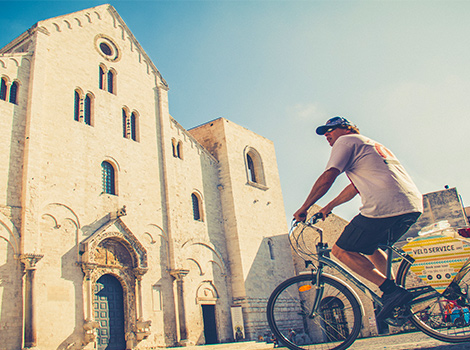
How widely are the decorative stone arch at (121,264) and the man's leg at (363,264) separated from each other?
37.6 ft

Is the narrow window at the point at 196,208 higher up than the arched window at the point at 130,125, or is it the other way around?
the arched window at the point at 130,125

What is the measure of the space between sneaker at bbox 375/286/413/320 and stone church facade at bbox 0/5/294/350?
11.0m

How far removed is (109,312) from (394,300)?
12.7m

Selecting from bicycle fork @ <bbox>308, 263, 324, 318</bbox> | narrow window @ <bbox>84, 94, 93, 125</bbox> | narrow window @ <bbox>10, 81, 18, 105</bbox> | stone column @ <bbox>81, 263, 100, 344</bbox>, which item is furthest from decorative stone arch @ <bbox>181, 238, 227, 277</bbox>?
bicycle fork @ <bbox>308, 263, 324, 318</bbox>

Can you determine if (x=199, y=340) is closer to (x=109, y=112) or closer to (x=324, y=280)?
(x=109, y=112)

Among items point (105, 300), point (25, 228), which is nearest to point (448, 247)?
point (25, 228)

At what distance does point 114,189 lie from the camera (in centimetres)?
1595

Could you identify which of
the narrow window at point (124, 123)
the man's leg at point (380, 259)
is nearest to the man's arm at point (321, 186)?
the man's leg at point (380, 259)

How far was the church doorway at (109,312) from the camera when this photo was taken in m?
14.0

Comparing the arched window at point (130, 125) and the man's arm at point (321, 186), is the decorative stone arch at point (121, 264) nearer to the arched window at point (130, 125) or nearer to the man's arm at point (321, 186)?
the arched window at point (130, 125)

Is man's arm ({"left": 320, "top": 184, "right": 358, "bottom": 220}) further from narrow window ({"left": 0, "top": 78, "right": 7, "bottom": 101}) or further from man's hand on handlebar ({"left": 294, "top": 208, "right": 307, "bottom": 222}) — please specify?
narrow window ({"left": 0, "top": 78, "right": 7, "bottom": 101})

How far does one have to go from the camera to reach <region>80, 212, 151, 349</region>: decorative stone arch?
13875 mm

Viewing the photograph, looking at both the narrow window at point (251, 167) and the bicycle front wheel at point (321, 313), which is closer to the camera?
the bicycle front wheel at point (321, 313)

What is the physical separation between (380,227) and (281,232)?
798 inches
